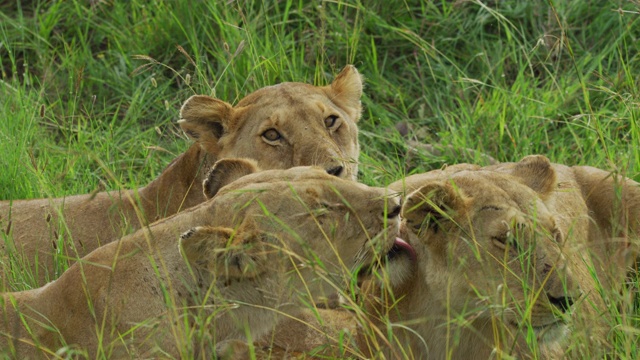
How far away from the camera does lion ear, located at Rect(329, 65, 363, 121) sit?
5281 millimetres

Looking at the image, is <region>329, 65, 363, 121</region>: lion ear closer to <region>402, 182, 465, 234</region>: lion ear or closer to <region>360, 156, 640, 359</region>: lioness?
<region>360, 156, 640, 359</region>: lioness

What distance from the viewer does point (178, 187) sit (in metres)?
4.98

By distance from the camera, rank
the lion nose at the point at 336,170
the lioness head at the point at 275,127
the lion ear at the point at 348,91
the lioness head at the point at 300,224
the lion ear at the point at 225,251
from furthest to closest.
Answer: the lion ear at the point at 348,91 → the lioness head at the point at 275,127 → the lion nose at the point at 336,170 → the lioness head at the point at 300,224 → the lion ear at the point at 225,251

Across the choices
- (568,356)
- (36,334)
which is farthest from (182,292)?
(568,356)

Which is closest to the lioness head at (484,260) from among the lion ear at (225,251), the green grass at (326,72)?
the lion ear at (225,251)

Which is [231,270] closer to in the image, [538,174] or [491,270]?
[491,270]

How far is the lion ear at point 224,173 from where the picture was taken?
4020 millimetres

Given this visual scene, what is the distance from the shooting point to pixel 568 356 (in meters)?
3.61

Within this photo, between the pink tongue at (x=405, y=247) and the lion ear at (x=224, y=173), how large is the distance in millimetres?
599

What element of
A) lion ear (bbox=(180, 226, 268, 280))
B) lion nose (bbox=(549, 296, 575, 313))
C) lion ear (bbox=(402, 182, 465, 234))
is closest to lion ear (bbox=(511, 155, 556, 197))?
lion ear (bbox=(402, 182, 465, 234))

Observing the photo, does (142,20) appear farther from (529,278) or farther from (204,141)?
(529,278)

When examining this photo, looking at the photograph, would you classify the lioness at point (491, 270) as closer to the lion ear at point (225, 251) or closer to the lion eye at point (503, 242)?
Result: the lion eye at point (503, 242)

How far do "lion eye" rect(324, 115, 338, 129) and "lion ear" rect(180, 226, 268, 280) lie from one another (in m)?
1.48

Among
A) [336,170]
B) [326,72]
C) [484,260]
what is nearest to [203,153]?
[336,170]
